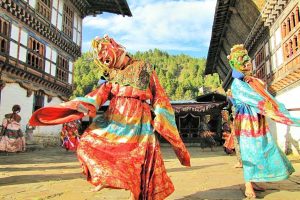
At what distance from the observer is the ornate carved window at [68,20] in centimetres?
2122

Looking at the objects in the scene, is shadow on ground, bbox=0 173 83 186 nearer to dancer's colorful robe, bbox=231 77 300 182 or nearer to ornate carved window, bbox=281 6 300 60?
dancer's colorful robe, bbox=231 77 300 182

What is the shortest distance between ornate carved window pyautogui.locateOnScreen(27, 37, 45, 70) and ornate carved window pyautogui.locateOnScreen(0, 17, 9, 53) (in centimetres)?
211

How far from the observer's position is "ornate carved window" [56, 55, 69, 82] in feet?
68.4

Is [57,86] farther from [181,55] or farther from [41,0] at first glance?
[181,55]

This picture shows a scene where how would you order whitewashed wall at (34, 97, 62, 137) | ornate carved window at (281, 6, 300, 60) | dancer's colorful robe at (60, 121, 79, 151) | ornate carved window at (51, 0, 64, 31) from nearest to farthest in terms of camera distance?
ornate carved window at (281, 6, 300, 60), dancer's colorful robe at (60, 121, 79, 151), whitewashed wall at (34, 97, 62, 137), ornate carved window at (51, 0, 64, 31)

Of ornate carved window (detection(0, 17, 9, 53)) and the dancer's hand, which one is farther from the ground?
ornate carved window (detection(0, 17, 9, 53))

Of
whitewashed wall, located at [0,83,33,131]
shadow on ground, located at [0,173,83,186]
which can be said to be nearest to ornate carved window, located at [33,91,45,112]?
whitewashed wall, located at [0,83,33,131]

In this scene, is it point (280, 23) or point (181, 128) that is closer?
point (280, 23)

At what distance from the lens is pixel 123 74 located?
3.54 metres

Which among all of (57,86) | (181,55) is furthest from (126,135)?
(181,55)

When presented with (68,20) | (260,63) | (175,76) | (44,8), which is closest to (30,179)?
(260,63)

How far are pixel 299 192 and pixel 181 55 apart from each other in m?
131

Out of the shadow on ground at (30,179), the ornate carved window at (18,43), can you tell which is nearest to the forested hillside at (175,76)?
the ornate carved window at (18,43)

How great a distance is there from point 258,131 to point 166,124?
4.64 ft
